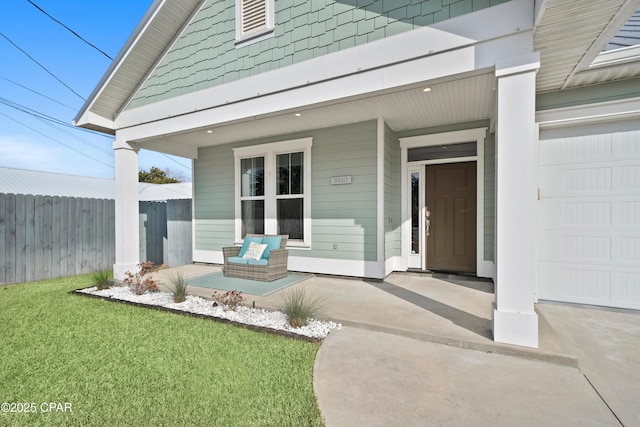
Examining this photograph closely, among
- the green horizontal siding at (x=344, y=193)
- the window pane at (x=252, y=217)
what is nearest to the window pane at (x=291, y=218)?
the green horizontal siding at (x=344, y=193)

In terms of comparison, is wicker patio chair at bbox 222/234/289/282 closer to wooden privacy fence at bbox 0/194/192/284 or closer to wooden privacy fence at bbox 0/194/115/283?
wooden privacy fence at bbox 0/194/192/284

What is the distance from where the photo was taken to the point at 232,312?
11.7 ft

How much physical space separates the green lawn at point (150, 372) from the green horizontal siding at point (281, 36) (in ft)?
11.6

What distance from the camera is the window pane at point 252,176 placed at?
6398mm

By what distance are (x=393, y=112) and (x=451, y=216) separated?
2.34 m

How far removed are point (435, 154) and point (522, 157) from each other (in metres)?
2.99

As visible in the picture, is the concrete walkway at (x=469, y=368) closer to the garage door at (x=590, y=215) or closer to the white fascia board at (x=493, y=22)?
the garage door at (x=590, y=215)

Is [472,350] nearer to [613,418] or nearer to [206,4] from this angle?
[613,418]

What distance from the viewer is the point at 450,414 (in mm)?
1782

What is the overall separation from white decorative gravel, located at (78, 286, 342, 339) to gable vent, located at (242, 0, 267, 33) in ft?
13.4

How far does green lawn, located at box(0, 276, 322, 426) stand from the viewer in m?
1.80

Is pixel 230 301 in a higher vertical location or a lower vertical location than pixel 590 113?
lower

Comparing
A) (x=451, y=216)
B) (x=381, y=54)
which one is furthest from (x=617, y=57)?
(x=451, y=216)

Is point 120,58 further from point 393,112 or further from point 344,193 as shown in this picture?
point 393,112
